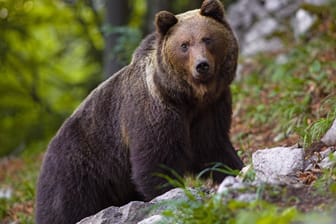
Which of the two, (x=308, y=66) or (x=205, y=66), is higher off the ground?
(x=205, y=66)

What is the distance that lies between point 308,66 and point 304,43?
5.75 ft

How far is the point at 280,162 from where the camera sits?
17.8ft

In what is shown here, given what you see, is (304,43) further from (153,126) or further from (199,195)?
(199,195)

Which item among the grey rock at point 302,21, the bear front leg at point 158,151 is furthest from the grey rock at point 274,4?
the bear front leg at point 158,151

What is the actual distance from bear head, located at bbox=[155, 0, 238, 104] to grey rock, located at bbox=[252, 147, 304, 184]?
1121mm

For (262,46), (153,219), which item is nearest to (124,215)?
(153,219)

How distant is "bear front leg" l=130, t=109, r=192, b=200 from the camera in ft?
21.2

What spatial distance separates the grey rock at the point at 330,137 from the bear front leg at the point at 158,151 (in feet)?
4.52

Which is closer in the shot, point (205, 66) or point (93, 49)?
point (205, 66)

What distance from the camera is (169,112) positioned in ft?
21.5

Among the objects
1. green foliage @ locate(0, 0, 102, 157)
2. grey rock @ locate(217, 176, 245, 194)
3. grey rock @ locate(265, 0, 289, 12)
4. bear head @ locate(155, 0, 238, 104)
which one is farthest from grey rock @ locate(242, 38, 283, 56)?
grey rock @ locate(217, 176, 245, 194)

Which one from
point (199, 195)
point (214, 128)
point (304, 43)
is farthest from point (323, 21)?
point (199, 195)

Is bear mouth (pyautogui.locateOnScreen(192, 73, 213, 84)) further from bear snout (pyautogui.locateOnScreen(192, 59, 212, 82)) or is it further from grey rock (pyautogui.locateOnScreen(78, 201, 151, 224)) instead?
grey rock (pyautogui.locateOnScreen(78, 201, 151, 224))

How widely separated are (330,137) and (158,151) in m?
1.61
